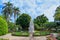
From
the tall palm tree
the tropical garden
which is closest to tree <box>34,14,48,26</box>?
the tropical garden

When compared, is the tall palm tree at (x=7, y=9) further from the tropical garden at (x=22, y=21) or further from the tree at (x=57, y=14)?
the tree at (x=57, y=14)

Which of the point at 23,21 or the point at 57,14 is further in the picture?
the point at 23,21

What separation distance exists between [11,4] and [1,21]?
Result: 21.3m

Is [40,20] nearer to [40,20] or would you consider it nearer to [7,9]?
[40,20]

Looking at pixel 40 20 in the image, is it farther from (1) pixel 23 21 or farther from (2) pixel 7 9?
(2) pixel 7 9

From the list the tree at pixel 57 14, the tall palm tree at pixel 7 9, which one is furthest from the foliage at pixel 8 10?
the tree at pixel 57 14

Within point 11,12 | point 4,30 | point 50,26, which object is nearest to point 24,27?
point 11,12

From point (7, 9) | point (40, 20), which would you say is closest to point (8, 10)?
point (7, 9)

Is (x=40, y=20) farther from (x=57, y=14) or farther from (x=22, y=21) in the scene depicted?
(x=57, y=14)

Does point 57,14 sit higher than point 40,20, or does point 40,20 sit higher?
point 57,14

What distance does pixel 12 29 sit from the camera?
48875 millimetres

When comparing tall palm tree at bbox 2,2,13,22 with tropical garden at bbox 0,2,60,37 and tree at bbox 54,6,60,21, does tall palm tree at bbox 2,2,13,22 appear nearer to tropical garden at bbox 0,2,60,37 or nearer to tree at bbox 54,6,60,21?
tropical garden at bbox 0,2,60,37

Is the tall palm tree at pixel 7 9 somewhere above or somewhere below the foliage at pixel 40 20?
above

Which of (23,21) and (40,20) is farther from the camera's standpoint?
(40,20)
